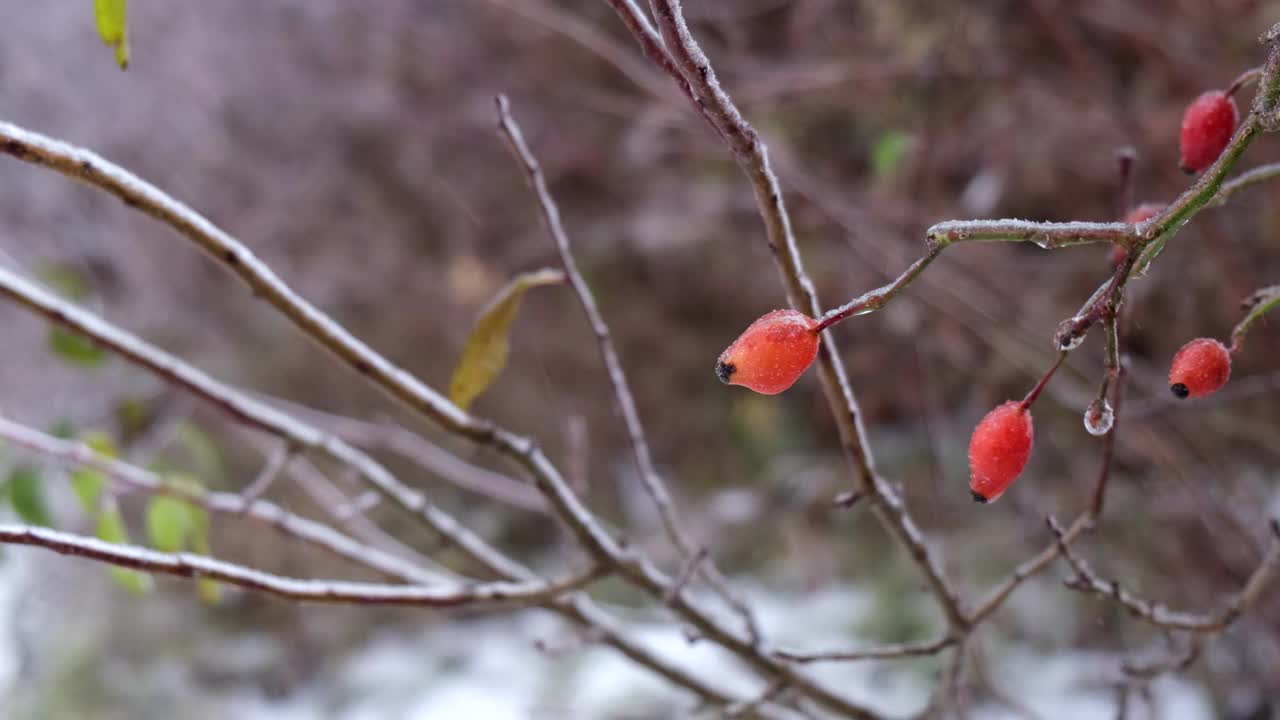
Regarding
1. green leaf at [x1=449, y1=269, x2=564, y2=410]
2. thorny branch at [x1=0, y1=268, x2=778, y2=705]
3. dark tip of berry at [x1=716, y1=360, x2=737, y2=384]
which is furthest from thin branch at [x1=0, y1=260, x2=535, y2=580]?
dark tip of berry at [x1=716, y1=360, x2=737, y2=384]

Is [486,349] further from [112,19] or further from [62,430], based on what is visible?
[62,430]

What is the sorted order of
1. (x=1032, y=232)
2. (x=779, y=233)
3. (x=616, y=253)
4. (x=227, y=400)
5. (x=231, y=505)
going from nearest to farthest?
(x=1032, y=232) < (x=779, y=233) < (x=227, y=400) < (x=231, y=505) < (x=616, y=253)

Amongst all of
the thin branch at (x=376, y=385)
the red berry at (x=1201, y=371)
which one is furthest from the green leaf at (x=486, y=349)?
the red berry at (x=1201, y=371)

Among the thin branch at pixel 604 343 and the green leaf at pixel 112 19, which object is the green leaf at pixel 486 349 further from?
the green leaf at pixel 112 19

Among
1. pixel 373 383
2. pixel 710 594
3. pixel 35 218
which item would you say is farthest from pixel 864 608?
pixel 35 218

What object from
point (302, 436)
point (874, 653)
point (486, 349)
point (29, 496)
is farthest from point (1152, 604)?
point (29, 496)

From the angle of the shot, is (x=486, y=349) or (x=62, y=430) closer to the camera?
(x=486, y=349)
